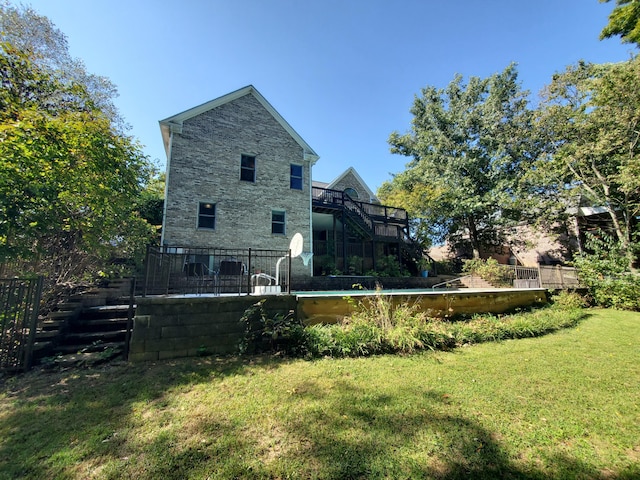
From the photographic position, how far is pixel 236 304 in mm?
5211

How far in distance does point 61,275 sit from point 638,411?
33.8 ft

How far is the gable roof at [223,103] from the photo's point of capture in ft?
38.7

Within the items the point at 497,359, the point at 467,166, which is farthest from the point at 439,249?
the point at 497,359

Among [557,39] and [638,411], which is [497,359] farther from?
[557,39]

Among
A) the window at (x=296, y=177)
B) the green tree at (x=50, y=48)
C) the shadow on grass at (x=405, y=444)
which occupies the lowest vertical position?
the shadow on grass at (x=405, y=444)

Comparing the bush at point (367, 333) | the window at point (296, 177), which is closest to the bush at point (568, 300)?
the bush at point (367, 333)

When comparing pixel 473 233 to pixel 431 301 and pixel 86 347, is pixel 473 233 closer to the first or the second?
pixel 431 301

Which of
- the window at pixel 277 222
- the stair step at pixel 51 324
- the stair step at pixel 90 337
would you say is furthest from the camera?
the window at pixel 277 222

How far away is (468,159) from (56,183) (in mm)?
22157

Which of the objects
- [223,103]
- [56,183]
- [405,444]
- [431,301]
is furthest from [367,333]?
[223,103]

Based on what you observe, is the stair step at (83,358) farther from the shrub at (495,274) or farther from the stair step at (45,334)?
the shrub at (495,274)

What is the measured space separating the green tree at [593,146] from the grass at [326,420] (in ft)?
38.6

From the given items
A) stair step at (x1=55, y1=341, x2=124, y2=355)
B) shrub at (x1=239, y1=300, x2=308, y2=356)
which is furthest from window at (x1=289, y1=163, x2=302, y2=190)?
stair step at (x1=55, y1=341, x2=124, y2=355)

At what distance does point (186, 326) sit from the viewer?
482cm
